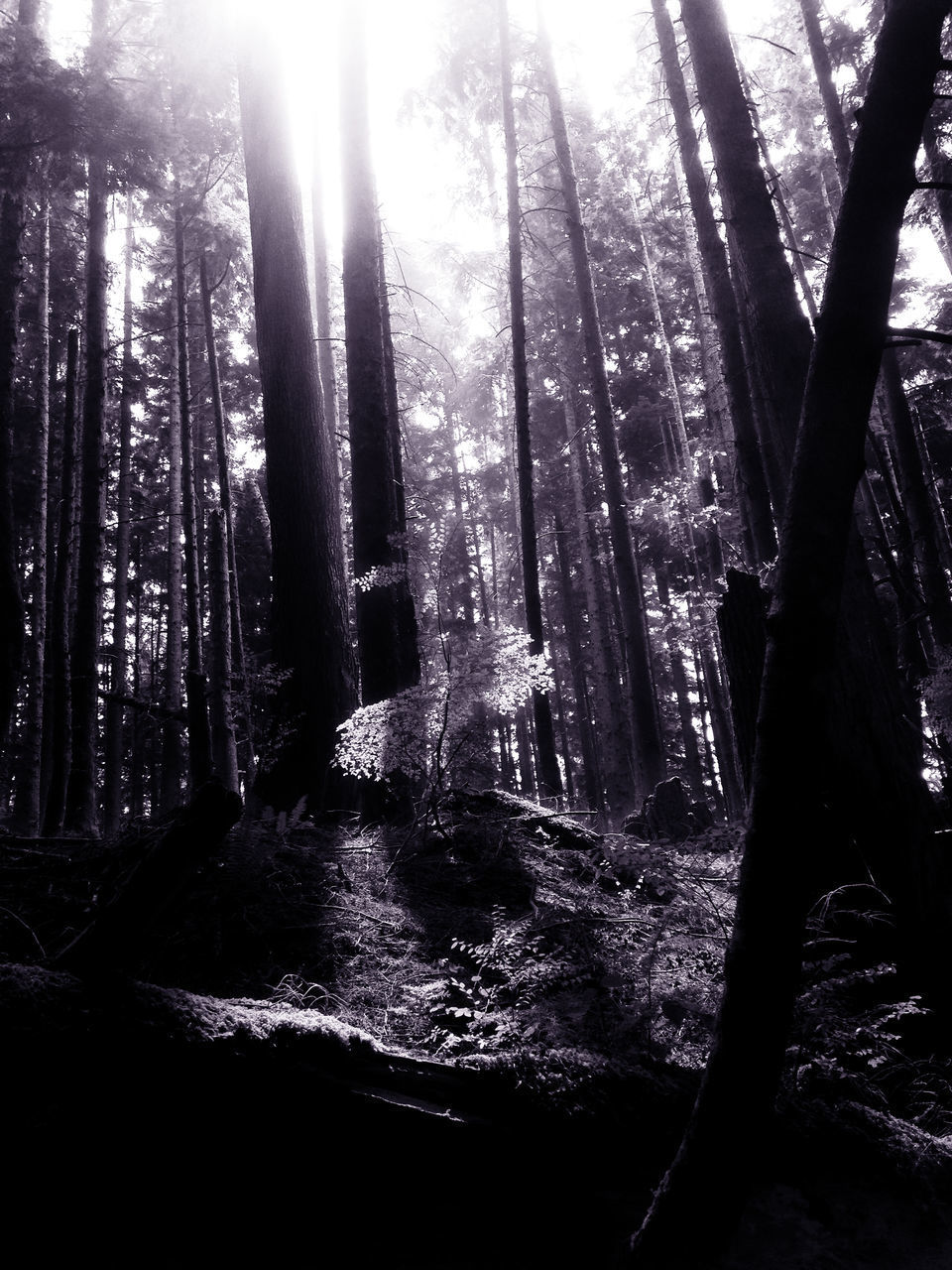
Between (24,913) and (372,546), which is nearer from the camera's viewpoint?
(24,913)

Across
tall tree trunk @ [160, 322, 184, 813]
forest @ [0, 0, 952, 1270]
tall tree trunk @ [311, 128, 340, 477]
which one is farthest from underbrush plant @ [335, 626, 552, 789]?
tall tree trunk @ [311, 128, 340, 477]

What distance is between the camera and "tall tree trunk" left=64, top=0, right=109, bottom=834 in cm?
935

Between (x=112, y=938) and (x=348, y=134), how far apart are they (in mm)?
9047

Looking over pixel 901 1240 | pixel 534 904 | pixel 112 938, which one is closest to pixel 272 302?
pixel 534 904

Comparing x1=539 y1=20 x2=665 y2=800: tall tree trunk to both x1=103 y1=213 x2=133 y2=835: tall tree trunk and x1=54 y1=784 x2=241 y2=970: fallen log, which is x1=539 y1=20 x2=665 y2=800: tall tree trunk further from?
x1=54 y1=784 x2=241 y2=970: fallen log

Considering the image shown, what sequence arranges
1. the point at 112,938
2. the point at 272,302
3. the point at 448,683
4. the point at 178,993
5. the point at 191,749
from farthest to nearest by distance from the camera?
the point at 272,302 → the point at 191,749 → the point at 448,683 → the point at 178,993 → the point at 112,938

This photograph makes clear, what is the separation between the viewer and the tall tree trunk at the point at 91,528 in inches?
368

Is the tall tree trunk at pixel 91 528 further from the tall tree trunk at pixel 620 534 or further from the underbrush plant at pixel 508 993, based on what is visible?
the tall tree trunk at pixel 620 534

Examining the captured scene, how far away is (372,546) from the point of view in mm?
7020

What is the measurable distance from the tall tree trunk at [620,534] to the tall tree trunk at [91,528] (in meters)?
7.62

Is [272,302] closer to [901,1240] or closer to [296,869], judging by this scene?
[296,869]

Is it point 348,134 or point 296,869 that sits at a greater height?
point 348,134

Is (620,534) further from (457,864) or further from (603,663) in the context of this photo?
(457,864)


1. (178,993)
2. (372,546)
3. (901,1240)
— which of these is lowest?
(901,1240)
